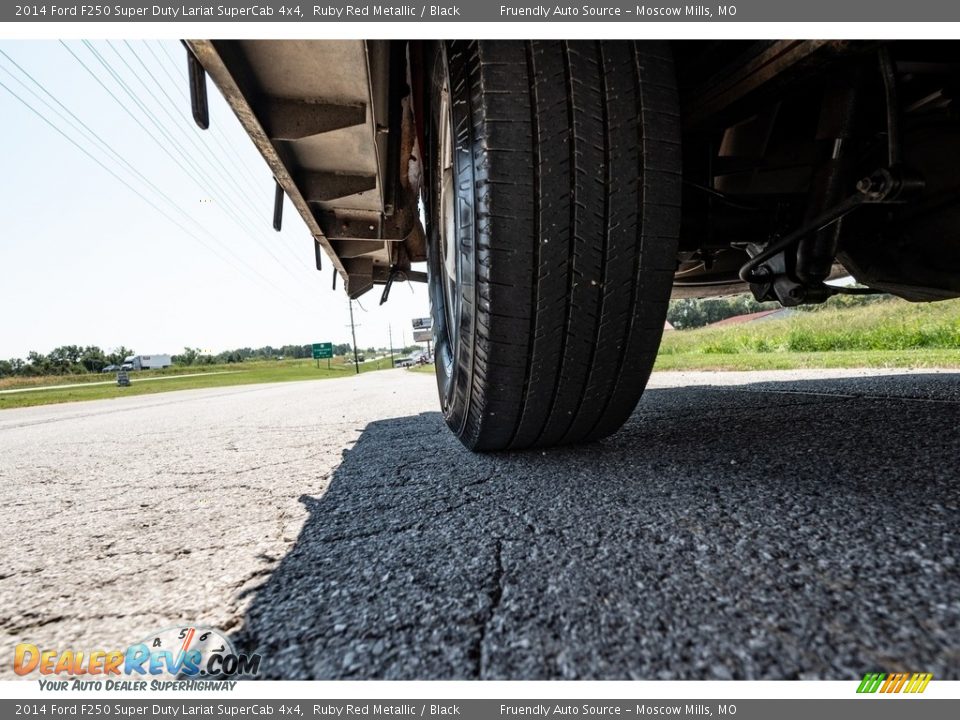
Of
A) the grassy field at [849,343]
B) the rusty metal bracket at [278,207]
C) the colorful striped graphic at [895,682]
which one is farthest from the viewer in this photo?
the grassy field at [849,343]

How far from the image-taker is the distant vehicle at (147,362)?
5588 centimetres

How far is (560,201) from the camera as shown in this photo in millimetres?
892

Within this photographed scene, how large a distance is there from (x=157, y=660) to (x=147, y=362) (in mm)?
71426

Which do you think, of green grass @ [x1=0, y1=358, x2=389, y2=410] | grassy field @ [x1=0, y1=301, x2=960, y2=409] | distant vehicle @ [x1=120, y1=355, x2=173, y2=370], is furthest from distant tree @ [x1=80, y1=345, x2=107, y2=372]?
grassy field @ [x1=0, y1=301, x2=960, y2=409]

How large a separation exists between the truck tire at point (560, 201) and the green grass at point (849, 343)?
11.3 feet

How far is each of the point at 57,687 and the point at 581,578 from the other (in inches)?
25.5

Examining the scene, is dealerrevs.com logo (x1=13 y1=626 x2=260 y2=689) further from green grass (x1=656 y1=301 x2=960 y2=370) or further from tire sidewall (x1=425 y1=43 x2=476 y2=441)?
green grass (x1=656 y1=301 x2=960 y2=370)

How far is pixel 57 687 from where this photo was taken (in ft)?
1.66

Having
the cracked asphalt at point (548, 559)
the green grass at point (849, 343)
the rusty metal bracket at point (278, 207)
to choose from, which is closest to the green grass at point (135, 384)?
the rusty metal bracket at point (278, 207)

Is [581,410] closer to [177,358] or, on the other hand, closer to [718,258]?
[718,258]

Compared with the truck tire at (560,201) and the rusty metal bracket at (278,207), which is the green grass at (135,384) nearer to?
the rusty metal bracket at (278,207)

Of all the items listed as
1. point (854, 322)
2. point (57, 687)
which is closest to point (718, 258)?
point (57, 687)

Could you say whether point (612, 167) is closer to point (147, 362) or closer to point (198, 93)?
point (198, 93)

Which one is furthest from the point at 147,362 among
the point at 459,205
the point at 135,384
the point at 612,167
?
the point at 612,167
